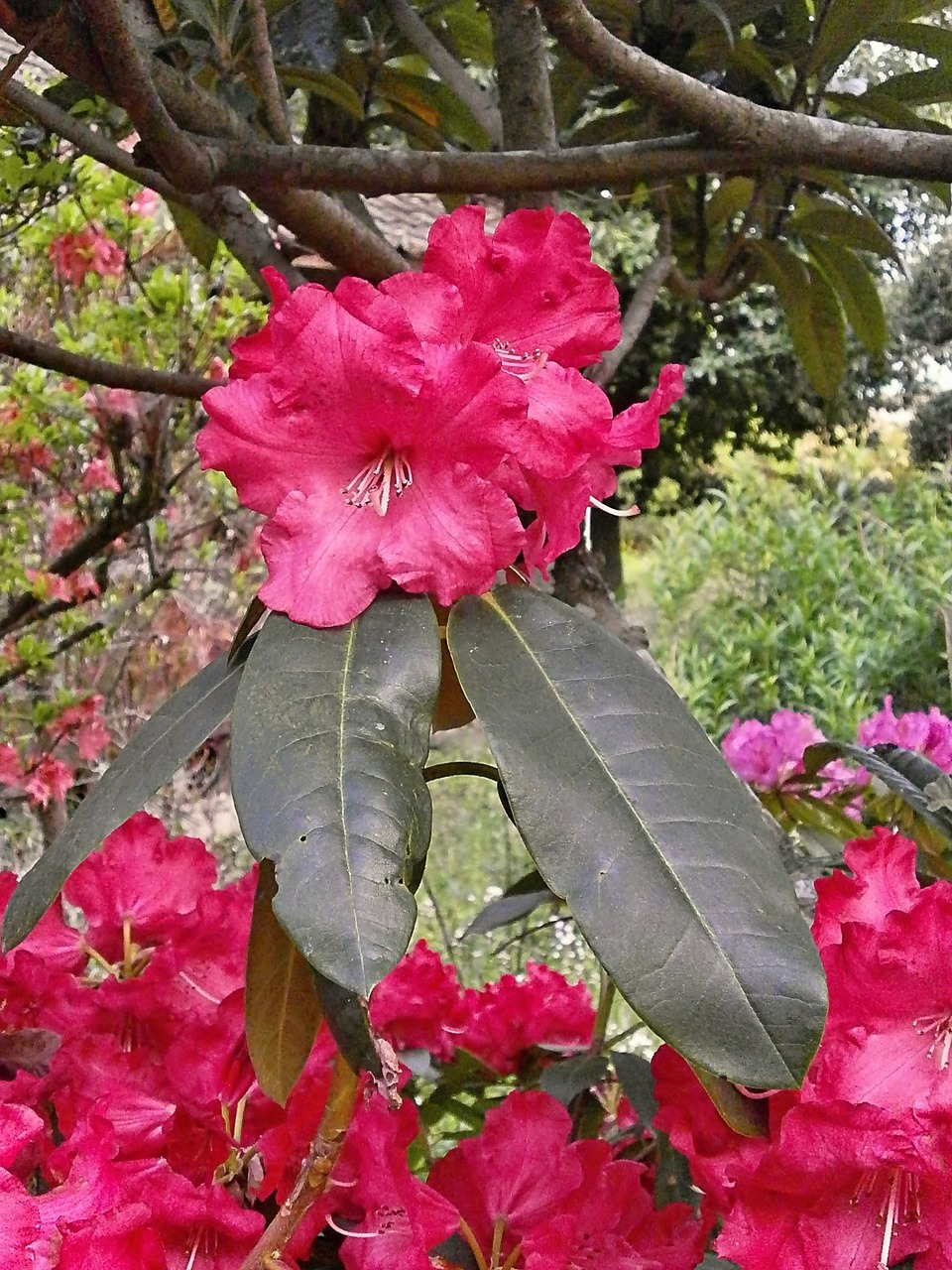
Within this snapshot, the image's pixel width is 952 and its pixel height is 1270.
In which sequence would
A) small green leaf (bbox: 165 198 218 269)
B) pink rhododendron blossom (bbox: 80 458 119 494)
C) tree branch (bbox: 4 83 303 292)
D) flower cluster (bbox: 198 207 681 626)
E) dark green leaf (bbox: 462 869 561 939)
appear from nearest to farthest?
flower cluster (bbox: 198 207 681 626)
dark green leaf (bbox: 462 869 561 939)
tree branch (bbox: 4 83 303 292)
small green leaf (bbox: 165 198 218 269)
pink rhododendron blossom (bbox: 80 458 119 494)

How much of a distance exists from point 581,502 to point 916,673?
447 centimetres

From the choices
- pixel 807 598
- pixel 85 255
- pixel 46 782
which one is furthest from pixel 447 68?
pixel 807 598

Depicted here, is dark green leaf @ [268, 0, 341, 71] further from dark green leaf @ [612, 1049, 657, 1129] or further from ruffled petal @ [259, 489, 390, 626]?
dark green leaf @ [612, 1049, 657, 1129]

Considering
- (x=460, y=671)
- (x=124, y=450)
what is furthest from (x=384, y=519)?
(x=124, y=450)

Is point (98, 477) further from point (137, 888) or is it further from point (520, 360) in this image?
point (520, 360)

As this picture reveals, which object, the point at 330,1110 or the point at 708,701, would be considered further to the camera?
the point at 708,701

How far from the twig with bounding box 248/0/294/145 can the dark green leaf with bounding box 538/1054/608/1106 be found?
71 centimetres

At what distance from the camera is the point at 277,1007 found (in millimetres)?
478

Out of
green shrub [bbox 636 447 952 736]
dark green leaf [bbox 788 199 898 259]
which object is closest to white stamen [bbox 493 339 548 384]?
dark green leaf [bbox 788 199 898 259]

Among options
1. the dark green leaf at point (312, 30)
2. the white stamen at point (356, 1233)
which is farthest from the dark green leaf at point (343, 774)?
the dark green leaf at point (312, 30)

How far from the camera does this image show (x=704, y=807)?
40 cm

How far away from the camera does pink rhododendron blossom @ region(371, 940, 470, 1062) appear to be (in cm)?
89

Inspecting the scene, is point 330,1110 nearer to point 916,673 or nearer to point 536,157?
point 536,157

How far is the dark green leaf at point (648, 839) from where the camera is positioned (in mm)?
349
